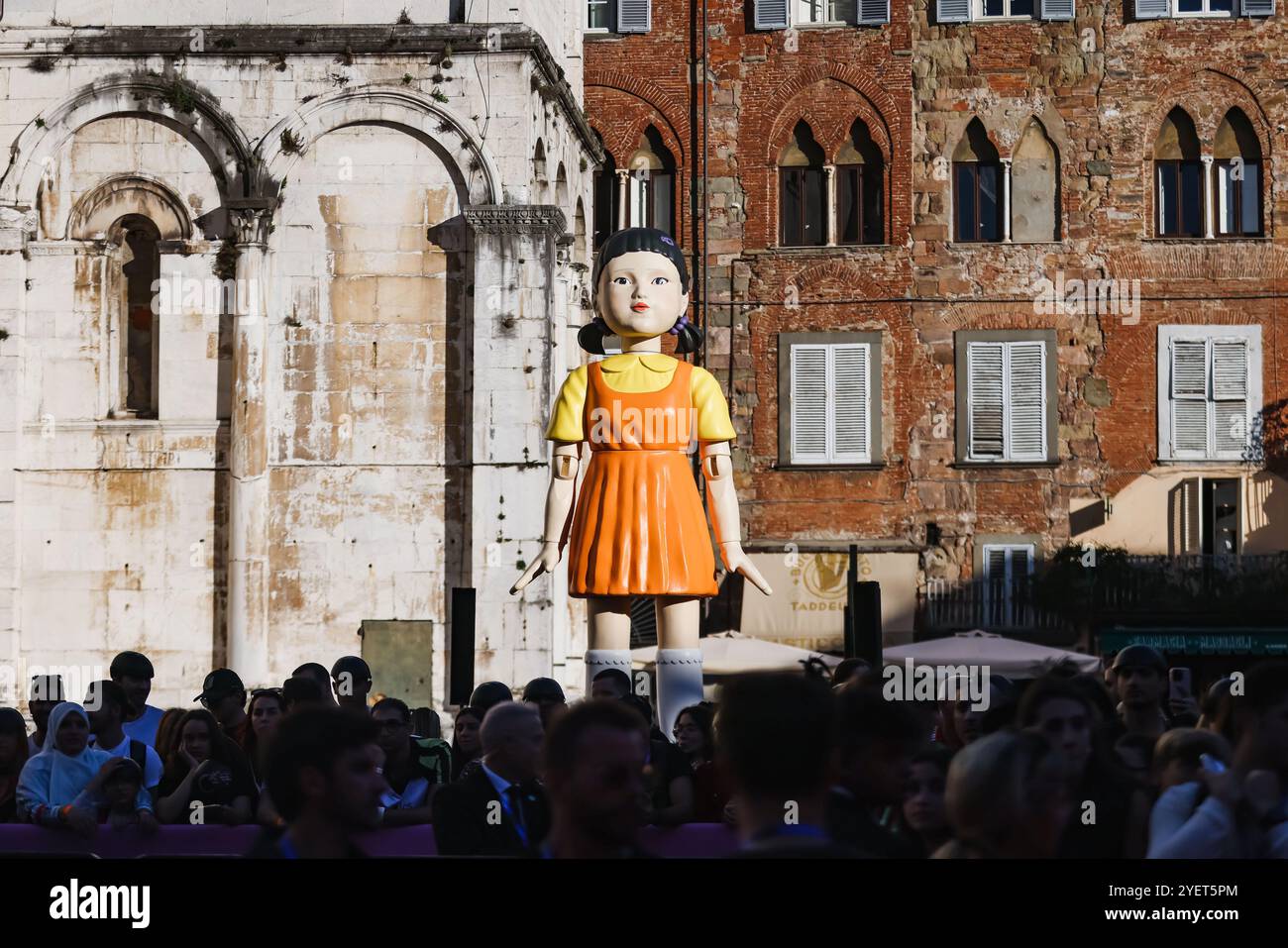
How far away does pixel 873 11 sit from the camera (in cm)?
2858

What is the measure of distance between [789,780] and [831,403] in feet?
77.3

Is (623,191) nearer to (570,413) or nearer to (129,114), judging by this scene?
(129,114)

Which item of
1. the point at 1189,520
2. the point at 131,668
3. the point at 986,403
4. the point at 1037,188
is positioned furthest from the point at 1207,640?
the point at 131,668

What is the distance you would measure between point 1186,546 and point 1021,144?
21.3 ft

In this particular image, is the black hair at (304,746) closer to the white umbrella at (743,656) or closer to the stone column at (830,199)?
the white umbrella at (743,656)

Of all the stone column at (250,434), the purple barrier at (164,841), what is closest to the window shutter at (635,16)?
the stone column at (250,434)

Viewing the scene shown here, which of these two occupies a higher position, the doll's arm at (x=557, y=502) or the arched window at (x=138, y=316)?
the arched window at (x=138, y=316)

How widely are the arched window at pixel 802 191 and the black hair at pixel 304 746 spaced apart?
24028 mm

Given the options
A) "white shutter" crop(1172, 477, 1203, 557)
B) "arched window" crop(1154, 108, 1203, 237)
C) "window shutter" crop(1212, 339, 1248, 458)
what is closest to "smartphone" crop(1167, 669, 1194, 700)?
"white shutter" crop(1172, 477, 1203, 557)

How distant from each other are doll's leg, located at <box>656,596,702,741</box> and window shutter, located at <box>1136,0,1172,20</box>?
2036 cm

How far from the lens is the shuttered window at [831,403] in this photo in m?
28.2

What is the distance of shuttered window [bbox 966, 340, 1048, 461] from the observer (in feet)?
91.9
